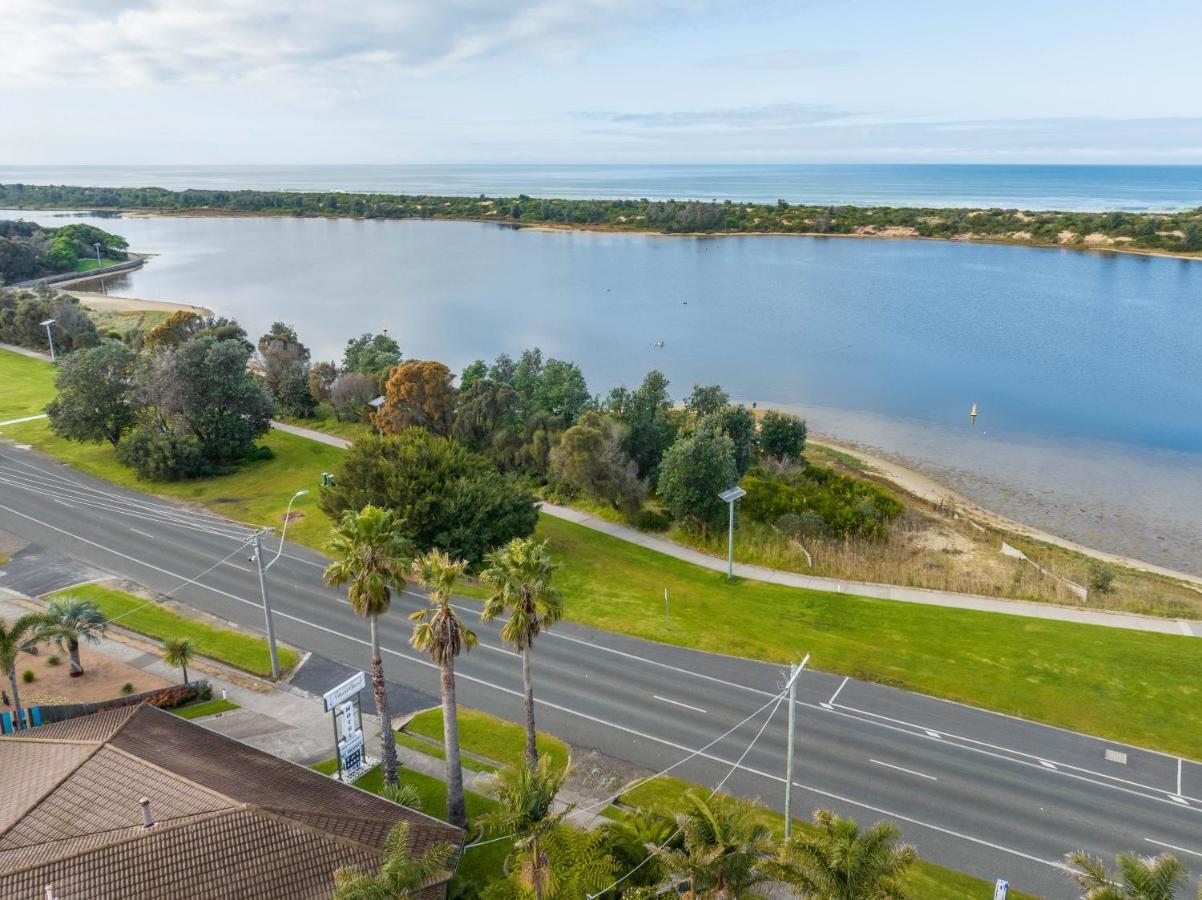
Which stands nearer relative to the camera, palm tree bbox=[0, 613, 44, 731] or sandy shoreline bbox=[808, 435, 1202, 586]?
palm tree bbox=[0, 613, 44, 731]

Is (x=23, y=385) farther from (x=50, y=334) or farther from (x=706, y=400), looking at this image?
(x=706, y=400)

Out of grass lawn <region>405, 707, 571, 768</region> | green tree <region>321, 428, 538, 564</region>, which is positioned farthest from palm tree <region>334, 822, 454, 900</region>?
green tree <region>321, 428, 538, 564</region>

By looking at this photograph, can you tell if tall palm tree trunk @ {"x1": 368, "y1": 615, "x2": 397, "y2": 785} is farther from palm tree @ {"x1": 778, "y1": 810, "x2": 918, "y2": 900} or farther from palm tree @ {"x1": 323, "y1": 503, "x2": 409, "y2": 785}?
palm tree @ {"x1": 778, "y1": 810, "x2": 918, "y2": 900}

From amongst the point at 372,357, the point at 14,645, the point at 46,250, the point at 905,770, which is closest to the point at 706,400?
the point at 372,357

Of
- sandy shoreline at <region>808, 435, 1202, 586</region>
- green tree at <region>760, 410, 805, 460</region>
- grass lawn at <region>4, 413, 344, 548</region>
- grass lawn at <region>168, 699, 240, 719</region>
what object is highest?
green tree at <region>760, 410, 805, 460</region>

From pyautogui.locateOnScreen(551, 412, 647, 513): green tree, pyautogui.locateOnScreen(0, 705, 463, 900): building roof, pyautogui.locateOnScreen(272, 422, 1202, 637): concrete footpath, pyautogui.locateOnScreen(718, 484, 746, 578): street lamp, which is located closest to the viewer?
pyautogui.locateOnScreen(0, 705, 463, 900): building roof

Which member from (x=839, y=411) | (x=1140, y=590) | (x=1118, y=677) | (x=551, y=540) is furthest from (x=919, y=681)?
(x=839, y=411)
